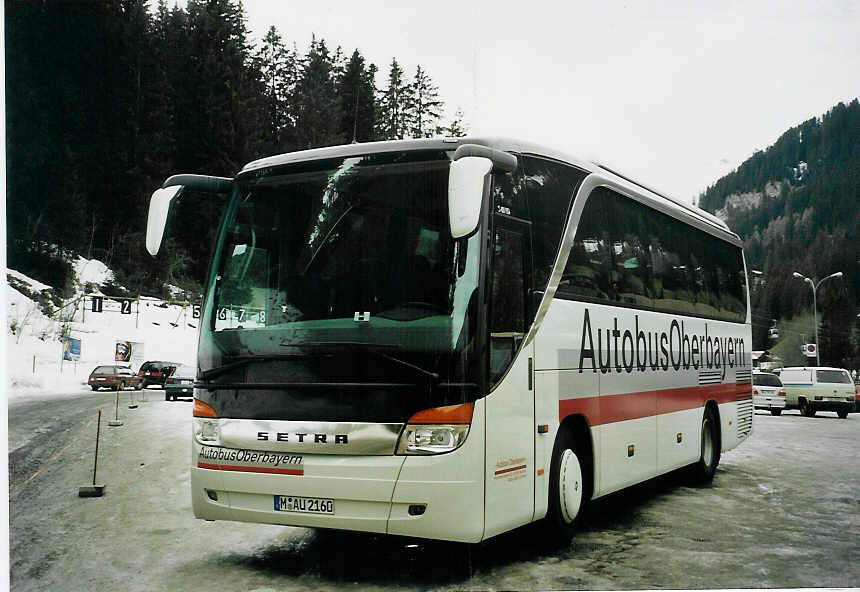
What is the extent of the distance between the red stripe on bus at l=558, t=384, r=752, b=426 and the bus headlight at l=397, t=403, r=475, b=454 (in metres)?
1.52

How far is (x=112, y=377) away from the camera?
7.61m

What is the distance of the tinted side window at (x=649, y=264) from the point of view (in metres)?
7.31

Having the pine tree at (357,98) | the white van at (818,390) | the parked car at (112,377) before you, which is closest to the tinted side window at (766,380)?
the white van at (818,390)

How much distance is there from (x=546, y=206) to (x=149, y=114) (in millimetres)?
4019

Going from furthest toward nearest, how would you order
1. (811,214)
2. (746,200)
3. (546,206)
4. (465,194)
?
(746,200) < (811,214) < (546,206) < (465,194)

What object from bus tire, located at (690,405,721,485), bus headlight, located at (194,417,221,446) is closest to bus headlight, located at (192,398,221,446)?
bus headlight, located at (194,417,221,446)

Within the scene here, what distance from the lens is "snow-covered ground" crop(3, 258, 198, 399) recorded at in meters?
6.81

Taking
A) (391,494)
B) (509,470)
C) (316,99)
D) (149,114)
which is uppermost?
(316,99)

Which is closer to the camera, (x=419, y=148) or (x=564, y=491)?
(x=419, y=148)

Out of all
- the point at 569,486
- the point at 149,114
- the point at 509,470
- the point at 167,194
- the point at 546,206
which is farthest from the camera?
the point at 149,114

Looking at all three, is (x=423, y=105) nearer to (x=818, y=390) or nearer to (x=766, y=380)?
(x=766, y=380)

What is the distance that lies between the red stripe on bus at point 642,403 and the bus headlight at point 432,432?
4.98ft

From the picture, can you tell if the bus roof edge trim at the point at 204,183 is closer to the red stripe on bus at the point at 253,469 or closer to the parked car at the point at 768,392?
the red stripe on bus at the point at 253,469

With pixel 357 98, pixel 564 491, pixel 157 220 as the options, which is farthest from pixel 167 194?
pixel 564 491
